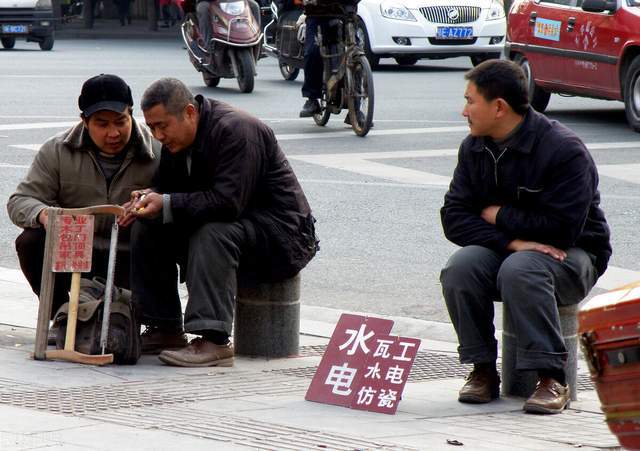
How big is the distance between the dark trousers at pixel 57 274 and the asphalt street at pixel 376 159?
128 cm

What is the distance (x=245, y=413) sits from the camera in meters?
4.84

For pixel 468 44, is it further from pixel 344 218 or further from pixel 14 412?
pixel 14 412

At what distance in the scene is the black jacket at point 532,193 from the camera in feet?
17.0

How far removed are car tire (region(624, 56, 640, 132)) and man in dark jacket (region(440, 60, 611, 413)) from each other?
26.3ft

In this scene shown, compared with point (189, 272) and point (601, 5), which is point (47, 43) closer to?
point (601, 5)

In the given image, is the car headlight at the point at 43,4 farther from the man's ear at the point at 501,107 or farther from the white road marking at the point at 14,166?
the man's ear at the point at 501,107

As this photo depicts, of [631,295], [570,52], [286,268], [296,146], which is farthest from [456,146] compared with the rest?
[631,295]

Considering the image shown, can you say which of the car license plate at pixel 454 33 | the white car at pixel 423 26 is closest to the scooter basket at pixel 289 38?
the white car at pixel 423 26

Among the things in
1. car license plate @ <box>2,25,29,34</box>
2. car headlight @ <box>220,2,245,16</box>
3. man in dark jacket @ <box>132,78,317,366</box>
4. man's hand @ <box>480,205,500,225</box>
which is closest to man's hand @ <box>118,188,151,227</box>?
man in dark jacket @ <box>132,78,317,366</box>

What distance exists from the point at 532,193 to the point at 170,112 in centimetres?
147

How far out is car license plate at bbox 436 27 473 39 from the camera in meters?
19.1

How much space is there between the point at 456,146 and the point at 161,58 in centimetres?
1153

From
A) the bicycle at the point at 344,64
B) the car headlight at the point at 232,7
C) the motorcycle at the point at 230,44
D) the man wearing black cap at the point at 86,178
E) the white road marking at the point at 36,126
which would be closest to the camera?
the man wearing black cap at the point at 86,178

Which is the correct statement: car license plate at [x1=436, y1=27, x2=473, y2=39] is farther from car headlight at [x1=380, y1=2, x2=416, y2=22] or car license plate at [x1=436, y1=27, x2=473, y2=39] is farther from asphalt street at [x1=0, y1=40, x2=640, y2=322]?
asphalt street at [x1=0, y1=40, x2=640, y2=322]
